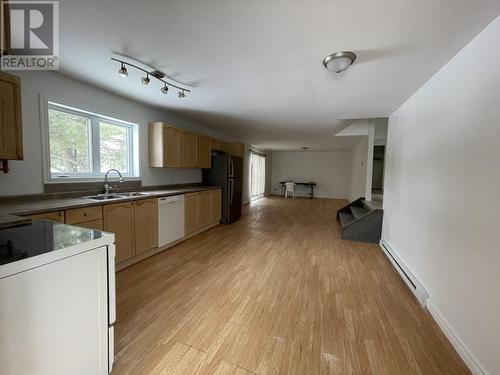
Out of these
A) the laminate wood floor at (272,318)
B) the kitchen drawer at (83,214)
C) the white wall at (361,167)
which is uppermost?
the white wall at (361,167)

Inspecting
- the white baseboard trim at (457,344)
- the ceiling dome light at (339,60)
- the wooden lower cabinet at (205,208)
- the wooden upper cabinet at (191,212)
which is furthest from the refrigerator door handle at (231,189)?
the white baseboard trim at (457,344)

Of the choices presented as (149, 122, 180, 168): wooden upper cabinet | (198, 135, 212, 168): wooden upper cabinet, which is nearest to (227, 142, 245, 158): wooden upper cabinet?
(198, 135, 212, 168): wooden upper cabinet

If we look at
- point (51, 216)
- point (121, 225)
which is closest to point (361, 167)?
point (121, 225)

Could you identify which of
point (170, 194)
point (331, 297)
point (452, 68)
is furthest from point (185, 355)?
point (452, 68)

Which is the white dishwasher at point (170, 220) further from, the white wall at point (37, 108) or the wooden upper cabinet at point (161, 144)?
the white wall at point (37, 108)

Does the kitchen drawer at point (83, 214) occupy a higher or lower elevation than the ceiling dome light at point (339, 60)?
lower

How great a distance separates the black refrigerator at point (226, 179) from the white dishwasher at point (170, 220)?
4.87ft

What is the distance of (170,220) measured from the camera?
10.9 ft

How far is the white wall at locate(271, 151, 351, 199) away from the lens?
9.73m

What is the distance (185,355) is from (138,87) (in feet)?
9.77

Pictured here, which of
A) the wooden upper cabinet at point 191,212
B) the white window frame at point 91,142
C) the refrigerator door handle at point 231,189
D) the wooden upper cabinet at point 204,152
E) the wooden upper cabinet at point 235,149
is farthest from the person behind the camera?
the wooden upper cabinet at point 235,149

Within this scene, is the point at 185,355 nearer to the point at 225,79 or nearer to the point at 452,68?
the point at 225,79

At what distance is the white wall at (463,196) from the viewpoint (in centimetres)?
131

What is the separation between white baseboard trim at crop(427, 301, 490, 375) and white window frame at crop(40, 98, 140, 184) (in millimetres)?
4072
